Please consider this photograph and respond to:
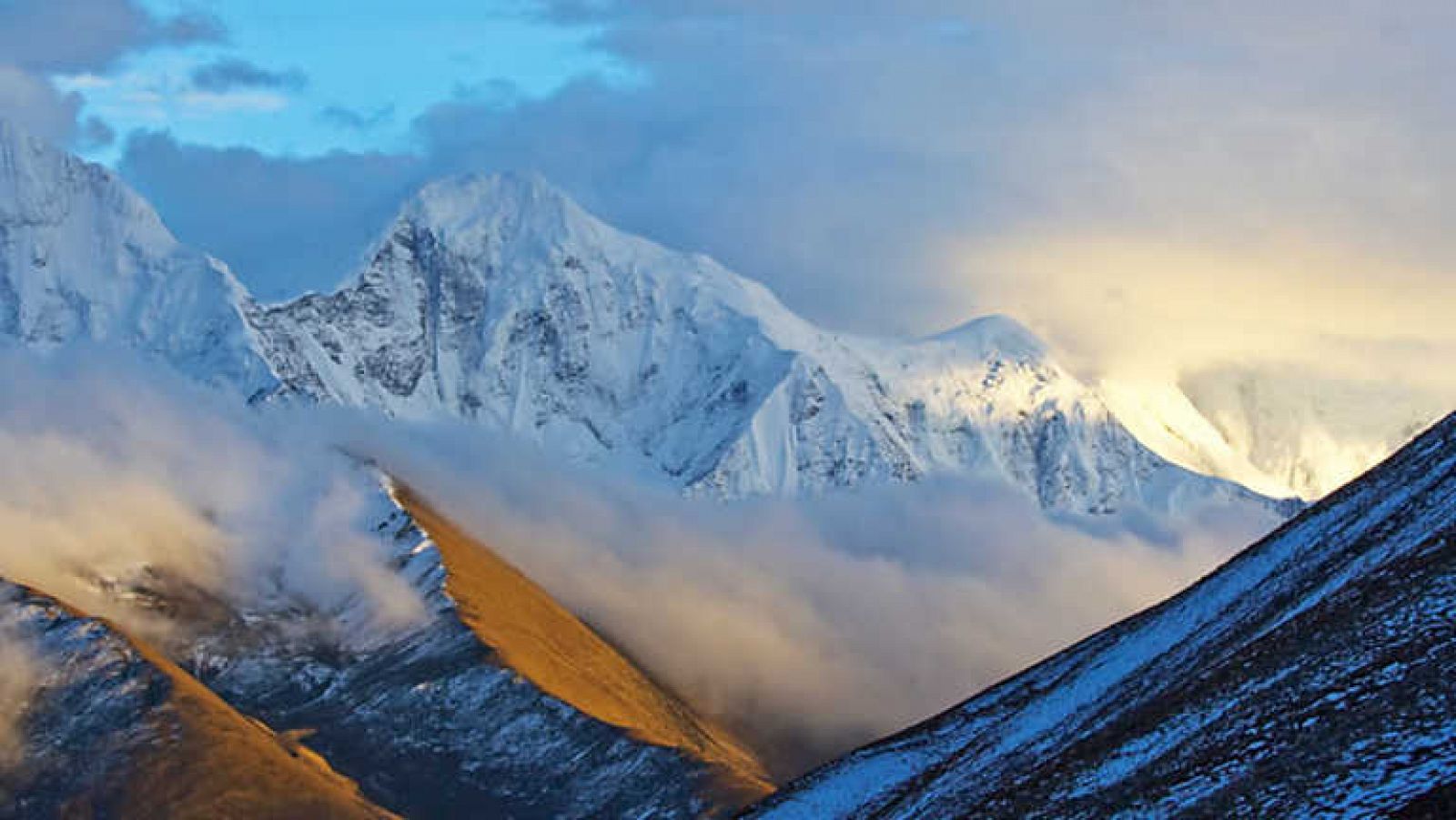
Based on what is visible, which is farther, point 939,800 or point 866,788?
point 866,788

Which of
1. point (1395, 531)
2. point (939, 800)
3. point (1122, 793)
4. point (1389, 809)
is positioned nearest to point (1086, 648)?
point (939, 800)

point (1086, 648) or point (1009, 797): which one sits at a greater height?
point (1086, 648)

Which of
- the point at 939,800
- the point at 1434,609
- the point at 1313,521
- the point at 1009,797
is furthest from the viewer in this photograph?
the point at 1313,521

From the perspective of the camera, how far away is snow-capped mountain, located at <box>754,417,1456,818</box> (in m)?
67.4

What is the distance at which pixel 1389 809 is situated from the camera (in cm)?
6016

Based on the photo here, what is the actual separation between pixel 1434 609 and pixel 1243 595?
3416 cm

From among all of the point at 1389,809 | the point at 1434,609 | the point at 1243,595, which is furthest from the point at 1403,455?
the point at 1389,809

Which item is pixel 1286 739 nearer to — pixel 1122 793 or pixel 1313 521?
pixel 1122 793

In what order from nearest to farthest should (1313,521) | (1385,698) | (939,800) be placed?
(1385,698), (939,800), (1313,521)

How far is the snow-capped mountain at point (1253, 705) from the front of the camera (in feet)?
221

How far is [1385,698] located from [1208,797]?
5.94 m

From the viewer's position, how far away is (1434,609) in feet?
246

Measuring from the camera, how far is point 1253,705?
7944cm

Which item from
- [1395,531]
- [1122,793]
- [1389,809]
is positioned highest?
[1395,531]
